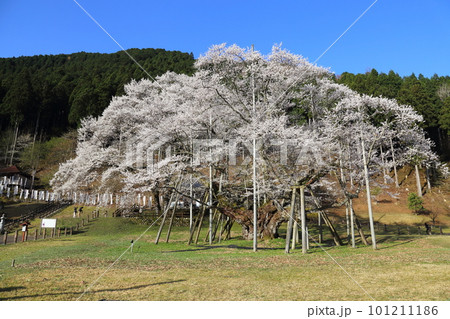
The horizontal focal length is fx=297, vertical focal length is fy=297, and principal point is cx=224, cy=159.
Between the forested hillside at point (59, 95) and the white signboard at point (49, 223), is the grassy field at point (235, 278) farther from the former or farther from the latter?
the forested hillside at point (59, 95)

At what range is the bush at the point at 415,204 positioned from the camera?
115ft

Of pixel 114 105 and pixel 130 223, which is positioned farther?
pixel 114 105

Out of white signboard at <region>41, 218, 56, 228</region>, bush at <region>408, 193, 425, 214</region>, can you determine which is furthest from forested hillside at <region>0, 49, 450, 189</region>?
white signboard at <region>41, 218, 56, 228</region>

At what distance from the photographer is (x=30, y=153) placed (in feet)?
172

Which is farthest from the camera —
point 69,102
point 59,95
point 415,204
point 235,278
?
point 59,95

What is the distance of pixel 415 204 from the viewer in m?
35.2

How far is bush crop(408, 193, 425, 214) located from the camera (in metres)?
35.0

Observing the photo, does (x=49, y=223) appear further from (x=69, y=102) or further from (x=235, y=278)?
(x=69, y=102)

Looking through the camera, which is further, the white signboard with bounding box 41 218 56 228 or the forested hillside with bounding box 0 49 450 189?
the forested hillside with bounding box 0 49 450 189

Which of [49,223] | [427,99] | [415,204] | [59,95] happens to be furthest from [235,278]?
[59,95]

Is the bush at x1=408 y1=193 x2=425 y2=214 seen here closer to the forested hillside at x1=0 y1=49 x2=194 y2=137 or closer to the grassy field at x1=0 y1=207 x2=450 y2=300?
the grassy field at x1=0 y1=207 x2=450 y2=300

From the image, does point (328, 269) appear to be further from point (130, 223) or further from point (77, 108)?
point (77, 108)
